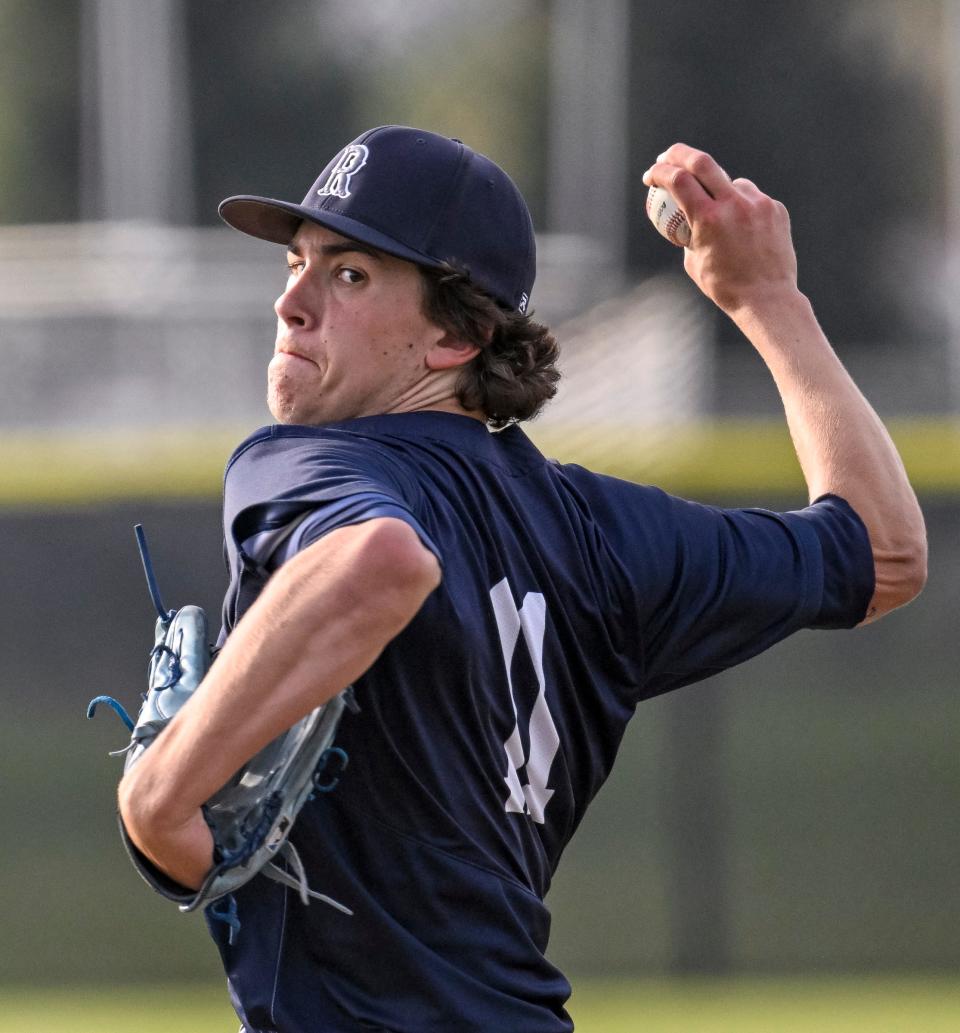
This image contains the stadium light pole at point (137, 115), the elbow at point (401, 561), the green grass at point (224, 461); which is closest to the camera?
the elbow at point (401, 561)

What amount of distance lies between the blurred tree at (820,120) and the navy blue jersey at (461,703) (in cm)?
603

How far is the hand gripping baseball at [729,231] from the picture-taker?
199 cm

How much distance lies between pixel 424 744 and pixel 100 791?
3469 mm

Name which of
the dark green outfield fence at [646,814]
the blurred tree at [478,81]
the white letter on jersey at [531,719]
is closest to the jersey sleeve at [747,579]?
the white letter on jersey at [531,719]

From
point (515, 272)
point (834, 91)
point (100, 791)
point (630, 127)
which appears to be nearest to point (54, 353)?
point (100, 791)

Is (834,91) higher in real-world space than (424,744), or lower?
higher

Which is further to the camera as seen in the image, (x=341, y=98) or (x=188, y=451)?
(x=341, y=98)

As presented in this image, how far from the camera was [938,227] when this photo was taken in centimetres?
800

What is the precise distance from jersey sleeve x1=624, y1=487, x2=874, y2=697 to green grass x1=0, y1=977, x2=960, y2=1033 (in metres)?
3.13

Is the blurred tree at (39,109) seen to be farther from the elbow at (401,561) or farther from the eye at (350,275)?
the elbow at (401,561)

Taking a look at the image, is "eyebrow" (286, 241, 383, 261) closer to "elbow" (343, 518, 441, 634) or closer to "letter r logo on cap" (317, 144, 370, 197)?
"letter r logo on cap" (317, 144, 370, 197)

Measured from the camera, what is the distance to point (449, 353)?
190 cm

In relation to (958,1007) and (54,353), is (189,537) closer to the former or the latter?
(54,353)

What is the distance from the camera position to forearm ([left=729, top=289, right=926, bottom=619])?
1968mm
